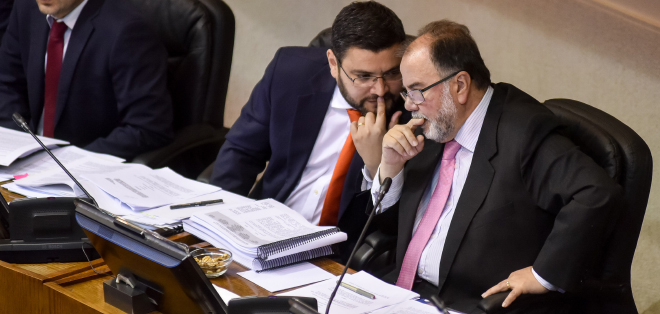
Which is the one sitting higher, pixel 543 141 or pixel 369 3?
pixel 369 3

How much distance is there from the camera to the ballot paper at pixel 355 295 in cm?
130

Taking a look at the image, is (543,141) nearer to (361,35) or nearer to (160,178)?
(361,35)

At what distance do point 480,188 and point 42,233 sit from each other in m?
1.09

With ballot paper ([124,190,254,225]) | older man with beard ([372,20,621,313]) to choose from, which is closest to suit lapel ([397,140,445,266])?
older man with beard ([372,20,621,313])

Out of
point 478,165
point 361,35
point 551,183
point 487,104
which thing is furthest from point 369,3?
point 551,183

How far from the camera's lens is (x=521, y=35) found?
9.10 feet

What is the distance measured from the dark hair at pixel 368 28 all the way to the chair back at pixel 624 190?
584 mm

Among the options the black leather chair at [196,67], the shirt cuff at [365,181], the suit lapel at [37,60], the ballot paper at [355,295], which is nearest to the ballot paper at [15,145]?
the suit lapel at [37,60]

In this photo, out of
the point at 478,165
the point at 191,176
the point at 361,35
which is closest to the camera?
the point at 478,165

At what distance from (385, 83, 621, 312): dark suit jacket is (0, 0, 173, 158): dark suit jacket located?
4.37 ft

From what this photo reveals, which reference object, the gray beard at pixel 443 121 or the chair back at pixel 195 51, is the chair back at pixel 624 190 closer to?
the gray beard at pixel 443 121

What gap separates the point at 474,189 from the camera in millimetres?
1654

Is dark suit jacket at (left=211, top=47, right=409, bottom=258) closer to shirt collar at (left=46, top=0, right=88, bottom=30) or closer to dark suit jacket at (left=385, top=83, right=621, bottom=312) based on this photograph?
dark suit jacket at (left=385, top=83, right=621, bottom=312)

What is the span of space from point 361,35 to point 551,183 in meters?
0.72
